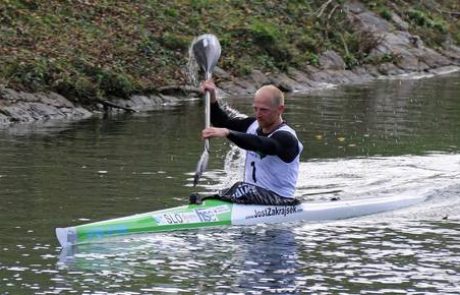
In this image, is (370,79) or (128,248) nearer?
(128,248)

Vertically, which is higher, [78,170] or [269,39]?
[269,39]

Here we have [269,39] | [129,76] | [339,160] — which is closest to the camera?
[339,160]

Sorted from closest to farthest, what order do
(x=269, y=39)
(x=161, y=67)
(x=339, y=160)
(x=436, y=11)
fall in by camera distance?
(x=339, y=160) < (x=161, y=67) < (x=269, y=39) < (x=436, y=11)

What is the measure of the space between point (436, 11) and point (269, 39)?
12.3 m

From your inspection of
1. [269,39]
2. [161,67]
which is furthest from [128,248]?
[269,39]

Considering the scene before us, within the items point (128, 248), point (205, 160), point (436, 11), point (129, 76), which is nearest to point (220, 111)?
A: point (205, 160)

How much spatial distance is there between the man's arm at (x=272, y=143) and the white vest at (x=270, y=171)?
0.36ft

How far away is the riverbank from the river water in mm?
1222

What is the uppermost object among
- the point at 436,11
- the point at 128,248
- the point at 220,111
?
the point at 436,11

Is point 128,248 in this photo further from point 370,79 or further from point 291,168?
point 370,79

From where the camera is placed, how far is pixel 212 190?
1593cm

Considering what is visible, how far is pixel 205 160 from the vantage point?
13.8m

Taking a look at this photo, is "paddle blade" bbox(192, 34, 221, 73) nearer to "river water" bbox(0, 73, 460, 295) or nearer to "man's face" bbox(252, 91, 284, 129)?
"river water" bbox(0, 73, 460, 295)

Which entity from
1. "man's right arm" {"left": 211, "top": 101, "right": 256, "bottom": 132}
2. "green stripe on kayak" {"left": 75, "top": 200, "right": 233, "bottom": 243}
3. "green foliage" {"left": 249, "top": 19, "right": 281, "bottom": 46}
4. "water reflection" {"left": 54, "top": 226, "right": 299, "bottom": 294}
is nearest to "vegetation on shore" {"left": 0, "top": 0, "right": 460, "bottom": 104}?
"green foliage" {"left": 249, "top": 19, "right": 281, "bottom": 46}
